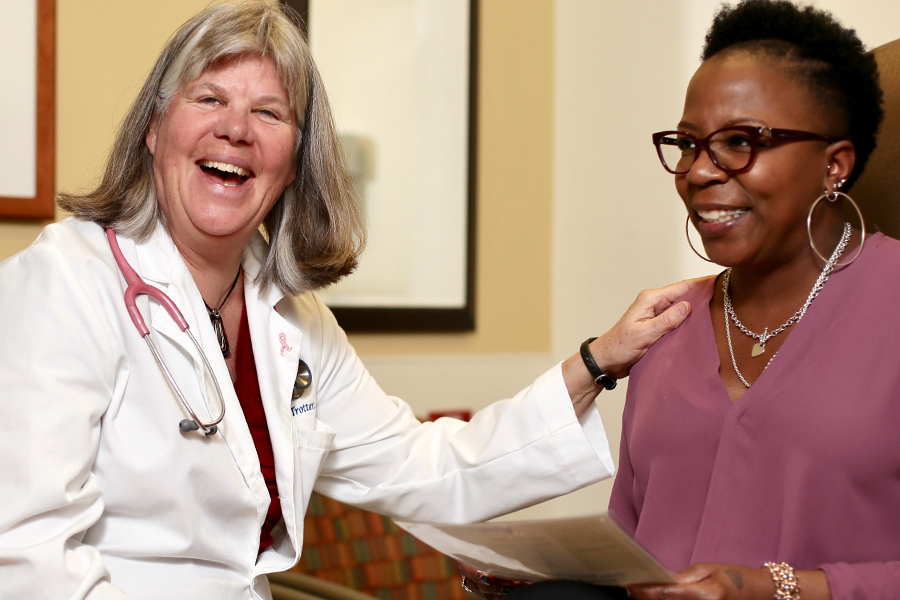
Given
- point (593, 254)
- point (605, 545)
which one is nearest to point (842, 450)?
point (605, 545)

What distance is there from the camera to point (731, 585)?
2.86 ft

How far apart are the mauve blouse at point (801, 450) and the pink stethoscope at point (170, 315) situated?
621mm

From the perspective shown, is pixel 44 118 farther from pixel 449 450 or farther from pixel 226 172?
pixel 449 450

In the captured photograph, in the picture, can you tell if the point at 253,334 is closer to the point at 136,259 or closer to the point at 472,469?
the point at 136,259

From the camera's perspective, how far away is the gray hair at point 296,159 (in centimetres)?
130

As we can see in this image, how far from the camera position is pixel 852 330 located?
0.98 metres

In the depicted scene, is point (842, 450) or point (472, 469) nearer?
point (842, 450)

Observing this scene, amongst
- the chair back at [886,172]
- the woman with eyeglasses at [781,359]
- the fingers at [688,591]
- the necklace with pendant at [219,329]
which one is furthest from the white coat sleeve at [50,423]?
the chair back at [886,172]

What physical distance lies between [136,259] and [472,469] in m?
0.66

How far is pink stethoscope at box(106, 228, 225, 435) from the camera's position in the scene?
119 centimetres

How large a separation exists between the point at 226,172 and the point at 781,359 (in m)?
0.89

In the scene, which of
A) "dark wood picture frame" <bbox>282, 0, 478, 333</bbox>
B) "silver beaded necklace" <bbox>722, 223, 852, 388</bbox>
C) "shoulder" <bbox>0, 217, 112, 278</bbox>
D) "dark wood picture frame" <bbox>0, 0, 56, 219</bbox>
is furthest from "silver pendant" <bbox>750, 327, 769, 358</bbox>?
"dark wood picture frame" <bbox>0, 0, 56, 219</bbox>

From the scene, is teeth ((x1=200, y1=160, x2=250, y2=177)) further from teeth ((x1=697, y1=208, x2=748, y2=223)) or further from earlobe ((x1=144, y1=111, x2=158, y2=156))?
teeth ((x1=697, y1=208, x2=748, y2=223))

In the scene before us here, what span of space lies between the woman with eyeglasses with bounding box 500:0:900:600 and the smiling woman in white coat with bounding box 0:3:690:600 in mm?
188
